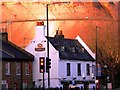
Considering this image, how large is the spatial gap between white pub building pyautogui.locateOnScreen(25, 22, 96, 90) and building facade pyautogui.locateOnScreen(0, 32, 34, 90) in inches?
66.6

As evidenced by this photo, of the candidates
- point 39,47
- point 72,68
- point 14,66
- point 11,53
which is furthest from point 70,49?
point 14,66

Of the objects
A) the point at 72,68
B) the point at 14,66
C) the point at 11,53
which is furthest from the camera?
the point at 72,68

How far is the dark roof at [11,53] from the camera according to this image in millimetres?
54406

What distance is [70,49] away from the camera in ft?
220

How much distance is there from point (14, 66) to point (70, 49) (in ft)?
44.4

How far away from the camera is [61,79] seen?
61125 mm

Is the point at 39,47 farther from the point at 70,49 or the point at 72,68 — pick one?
the point at 70,49

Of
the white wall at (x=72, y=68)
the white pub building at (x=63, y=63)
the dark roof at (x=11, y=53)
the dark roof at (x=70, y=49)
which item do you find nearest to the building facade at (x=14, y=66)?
the dark roof at (x=11, y=53)

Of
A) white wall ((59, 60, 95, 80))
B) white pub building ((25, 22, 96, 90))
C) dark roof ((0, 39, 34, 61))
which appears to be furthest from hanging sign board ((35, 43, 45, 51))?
white wall ((59, 60, 95, 80))

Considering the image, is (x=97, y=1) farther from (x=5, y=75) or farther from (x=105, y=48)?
(x=5, y=75)

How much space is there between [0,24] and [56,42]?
17061 mm

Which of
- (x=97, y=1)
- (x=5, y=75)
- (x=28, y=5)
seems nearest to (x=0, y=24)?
(x=28, y=5)

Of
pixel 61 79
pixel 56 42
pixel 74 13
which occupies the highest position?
pixel 74 13

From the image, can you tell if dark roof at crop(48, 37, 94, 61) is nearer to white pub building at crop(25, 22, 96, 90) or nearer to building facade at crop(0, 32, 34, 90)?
white pub building at crop(25, 22, 96, 90)
